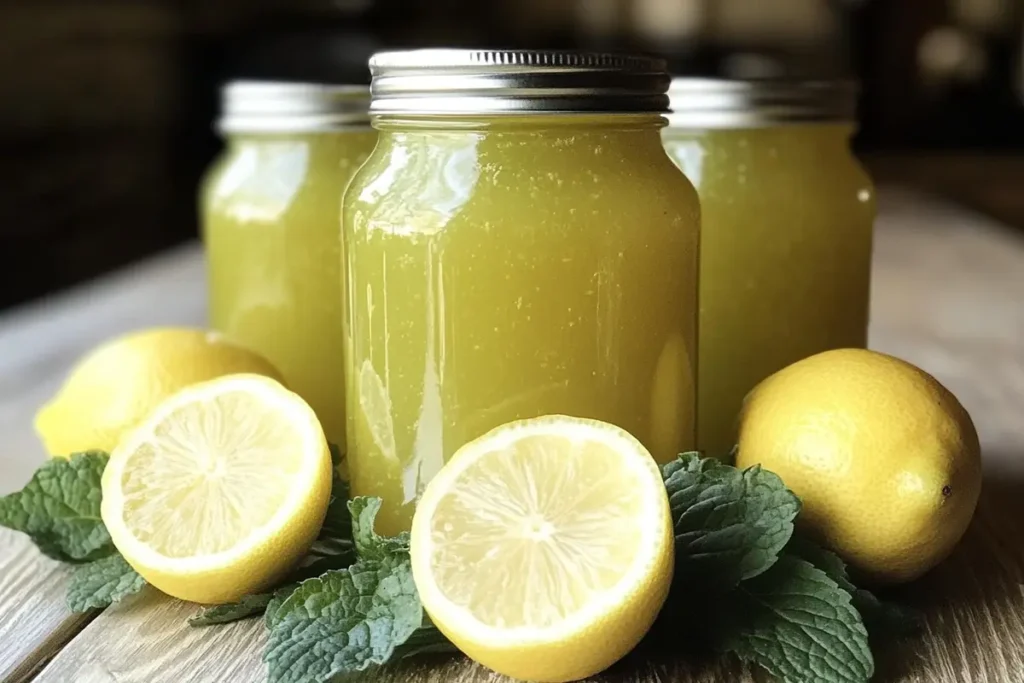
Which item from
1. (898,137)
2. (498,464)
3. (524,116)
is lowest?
(898,137)

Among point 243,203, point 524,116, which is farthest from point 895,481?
point 243,203

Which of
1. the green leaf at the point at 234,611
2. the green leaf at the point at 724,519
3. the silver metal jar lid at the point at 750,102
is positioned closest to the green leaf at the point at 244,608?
the green leaf at the point at 234,611

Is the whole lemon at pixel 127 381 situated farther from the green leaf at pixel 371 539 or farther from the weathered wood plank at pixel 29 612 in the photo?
the green leaf at pixel 371 539

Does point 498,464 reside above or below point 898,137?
above

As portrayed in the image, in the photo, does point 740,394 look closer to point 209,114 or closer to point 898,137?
point 209,114

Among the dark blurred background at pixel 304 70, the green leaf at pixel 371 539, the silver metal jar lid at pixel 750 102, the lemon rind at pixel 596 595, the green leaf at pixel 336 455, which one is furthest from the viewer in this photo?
the dark blurred background at pixel 304 70

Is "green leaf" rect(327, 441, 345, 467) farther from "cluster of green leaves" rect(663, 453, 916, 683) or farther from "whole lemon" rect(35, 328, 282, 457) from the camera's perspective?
"cluster of green leaves" rect(663, 453, 916, 683)
